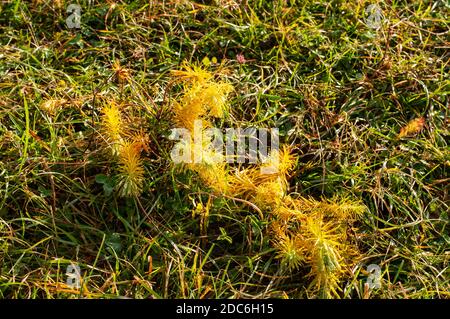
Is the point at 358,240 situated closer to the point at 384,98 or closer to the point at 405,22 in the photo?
the point at 384,98

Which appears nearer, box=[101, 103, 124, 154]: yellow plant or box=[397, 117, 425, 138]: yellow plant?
box=[101, 103, 124, 154]: yellow plant

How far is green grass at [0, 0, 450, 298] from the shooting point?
1.93 metres

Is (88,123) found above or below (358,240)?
above

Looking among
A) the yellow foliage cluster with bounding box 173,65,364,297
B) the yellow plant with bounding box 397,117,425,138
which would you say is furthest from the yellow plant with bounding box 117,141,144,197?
the yellow plant with bounding box 397,117,425,138

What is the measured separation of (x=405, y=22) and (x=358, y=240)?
0.99 meters

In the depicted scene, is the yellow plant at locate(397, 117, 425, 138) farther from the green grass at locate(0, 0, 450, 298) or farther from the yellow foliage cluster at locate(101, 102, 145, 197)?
the yellow foliage cluster at locate(101, 102, 145, 197)

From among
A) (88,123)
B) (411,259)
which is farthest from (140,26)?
(411,259)

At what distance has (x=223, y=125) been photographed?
2.19 meters

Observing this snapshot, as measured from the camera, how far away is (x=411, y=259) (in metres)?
1.99

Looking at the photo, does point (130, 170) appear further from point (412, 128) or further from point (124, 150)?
point (412, 128)

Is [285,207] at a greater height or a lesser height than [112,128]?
lesser

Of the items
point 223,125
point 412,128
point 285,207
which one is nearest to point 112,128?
point 223,125

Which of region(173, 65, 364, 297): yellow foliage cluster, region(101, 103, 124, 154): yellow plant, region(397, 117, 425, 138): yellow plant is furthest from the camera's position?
region(397, 117, 425, 138): yellow plant

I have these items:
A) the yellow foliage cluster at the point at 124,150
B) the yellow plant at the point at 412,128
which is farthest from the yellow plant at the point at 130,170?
the yellow plant at the point at 412,128
